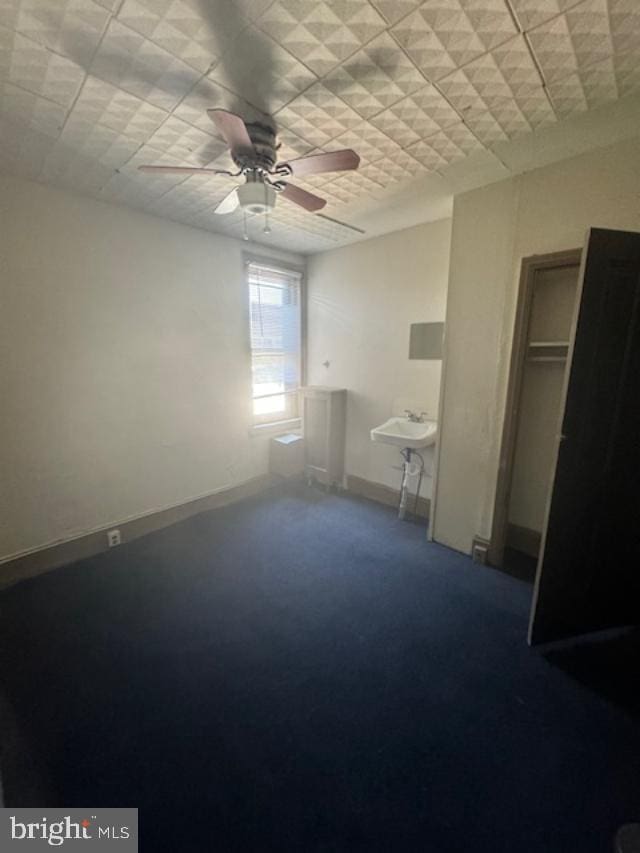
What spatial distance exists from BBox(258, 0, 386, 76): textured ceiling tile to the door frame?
1511 millimetres

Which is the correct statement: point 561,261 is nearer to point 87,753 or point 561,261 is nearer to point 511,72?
point 511,72

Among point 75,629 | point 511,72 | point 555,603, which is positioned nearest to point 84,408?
point 75,629

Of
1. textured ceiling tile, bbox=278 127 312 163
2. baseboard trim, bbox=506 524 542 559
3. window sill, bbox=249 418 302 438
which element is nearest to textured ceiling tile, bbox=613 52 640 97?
textured ceiling tile, bbox=278 127 312 163

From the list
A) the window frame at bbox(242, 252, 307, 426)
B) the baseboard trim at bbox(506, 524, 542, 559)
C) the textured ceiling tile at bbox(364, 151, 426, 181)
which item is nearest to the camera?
the textured ceiling tile at bbox(364, 151, 426, 181)

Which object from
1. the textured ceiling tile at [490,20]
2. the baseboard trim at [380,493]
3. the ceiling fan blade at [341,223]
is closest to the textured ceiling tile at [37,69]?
the textured ceiling tile at [490,20]

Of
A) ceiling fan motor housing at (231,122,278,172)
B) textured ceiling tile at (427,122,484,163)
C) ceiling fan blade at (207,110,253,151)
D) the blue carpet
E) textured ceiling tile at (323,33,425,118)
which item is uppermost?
textured ceiling tile at (427,122,484,163)

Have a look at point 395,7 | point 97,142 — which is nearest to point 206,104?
point 97,142

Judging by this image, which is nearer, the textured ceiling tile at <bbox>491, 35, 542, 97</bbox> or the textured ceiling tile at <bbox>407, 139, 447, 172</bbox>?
the textured ceiling tile at <bbox>491, 35, 542, 97</bbox>

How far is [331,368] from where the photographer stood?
3.71 m

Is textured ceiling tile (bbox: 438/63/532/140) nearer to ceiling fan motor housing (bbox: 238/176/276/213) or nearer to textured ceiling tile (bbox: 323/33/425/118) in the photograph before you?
textured ceiling tile (bbox: 323/33/425/118)

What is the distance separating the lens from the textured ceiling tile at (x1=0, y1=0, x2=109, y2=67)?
3.30 feet

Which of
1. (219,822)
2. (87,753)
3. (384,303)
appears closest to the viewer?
(219,822)

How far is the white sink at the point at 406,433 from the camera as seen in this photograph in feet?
8.88

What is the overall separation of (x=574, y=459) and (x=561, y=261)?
3.99ft
